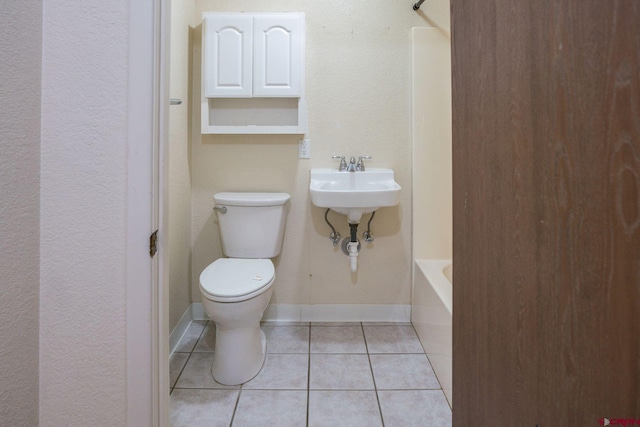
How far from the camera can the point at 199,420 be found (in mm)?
1449

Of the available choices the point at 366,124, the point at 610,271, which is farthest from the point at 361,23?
the point at 610,271

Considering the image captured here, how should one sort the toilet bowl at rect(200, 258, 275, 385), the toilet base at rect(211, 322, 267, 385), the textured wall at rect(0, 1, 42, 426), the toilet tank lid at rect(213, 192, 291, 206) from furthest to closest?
the toilet tank lid at rect(213, 192, 291, 206) → the toilet base at rect(211, 322, 267, 385) → the toilet bowl at rect(200, 258, 275, 385) → the textured wall at rect(0, 1, 42, 426)

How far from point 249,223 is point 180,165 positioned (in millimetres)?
519

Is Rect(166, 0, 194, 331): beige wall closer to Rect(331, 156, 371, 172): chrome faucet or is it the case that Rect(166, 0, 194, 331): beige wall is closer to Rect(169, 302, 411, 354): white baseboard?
Rect(169, 302, 411, 354): white baseboard

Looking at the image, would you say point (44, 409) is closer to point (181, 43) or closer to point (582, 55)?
point (582, 55)

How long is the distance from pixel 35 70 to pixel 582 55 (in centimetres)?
97

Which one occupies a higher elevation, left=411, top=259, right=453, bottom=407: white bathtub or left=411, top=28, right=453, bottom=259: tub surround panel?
left=411, top=28, right=453, bottom=259: tub surround panel

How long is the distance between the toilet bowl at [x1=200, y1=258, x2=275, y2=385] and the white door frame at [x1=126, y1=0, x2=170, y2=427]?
28.6 inches

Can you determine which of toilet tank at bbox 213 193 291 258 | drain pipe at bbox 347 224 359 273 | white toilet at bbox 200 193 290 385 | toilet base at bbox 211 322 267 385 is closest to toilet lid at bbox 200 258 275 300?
white toilet at bbox 200 193 290 385

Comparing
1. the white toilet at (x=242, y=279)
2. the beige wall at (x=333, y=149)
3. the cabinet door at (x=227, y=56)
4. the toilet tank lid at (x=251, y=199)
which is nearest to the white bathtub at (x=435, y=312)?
the beige wall at (x=333, y=149)

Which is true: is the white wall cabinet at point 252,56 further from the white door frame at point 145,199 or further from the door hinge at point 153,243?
the door hinge at point 153,243

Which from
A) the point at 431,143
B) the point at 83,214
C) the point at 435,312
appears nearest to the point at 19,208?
the point at 83,214

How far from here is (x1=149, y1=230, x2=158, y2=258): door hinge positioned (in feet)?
2.70

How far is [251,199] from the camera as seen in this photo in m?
2.06
